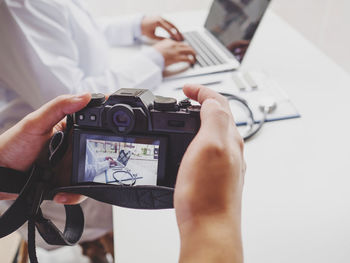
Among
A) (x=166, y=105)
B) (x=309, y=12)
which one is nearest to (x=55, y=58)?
(x=166, y=105)

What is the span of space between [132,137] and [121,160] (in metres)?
0.04

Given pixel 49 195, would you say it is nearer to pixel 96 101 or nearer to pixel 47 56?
pixel 96 101

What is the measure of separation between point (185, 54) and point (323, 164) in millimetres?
481

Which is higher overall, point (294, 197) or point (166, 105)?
point (166, 105)

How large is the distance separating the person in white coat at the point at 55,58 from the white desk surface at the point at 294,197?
1.10 feet

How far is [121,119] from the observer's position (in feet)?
1.51

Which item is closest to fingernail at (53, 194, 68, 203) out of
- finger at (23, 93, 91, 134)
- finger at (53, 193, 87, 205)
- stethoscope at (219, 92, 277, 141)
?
finger at (53, 193, 87, 205)

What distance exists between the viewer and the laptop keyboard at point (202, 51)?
0.92 metres

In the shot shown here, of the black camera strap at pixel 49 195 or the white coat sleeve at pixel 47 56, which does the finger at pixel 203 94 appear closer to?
the black camera strap at pixel 49 195

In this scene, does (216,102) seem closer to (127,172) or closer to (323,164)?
(127,172)

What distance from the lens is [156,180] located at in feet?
1.55

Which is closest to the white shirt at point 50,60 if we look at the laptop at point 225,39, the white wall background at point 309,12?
the laptop at point 225,39

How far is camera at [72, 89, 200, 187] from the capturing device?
46 centimetres

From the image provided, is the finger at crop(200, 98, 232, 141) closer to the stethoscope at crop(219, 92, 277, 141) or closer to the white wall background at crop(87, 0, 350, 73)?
the stethoscope at crop(219, 92, 277, 141)
